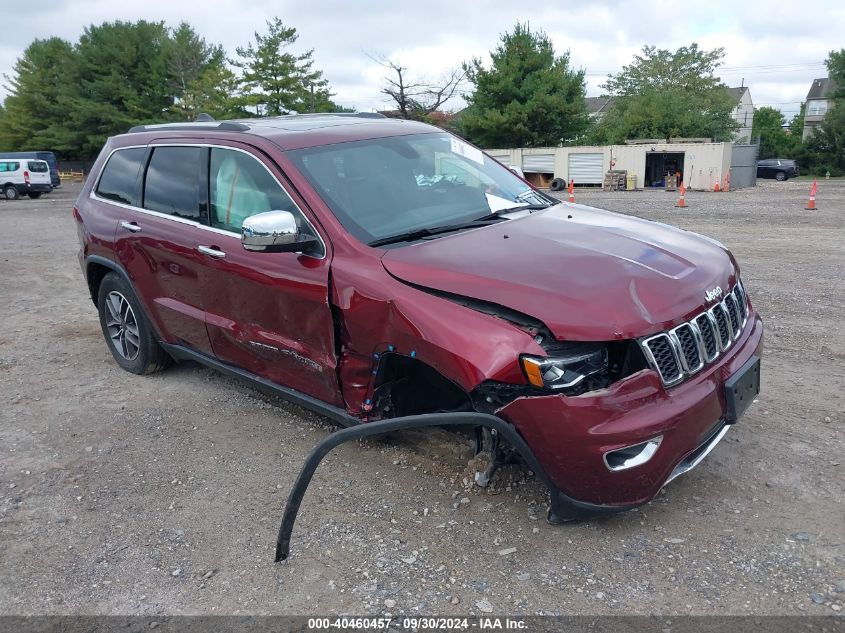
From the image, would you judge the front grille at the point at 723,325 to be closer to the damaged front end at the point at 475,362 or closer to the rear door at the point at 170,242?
the damaged front end at the point at 475,362

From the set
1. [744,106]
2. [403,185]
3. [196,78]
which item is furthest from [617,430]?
[744,106]

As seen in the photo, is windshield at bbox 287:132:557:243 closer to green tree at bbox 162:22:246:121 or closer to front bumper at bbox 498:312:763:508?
front bumper at bbox 498:312:763:508

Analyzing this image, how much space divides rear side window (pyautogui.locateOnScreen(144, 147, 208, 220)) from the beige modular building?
89.8ft

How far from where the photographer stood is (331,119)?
15.2ft

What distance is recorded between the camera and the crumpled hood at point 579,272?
2.72m

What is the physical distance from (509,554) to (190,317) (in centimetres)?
A: 257

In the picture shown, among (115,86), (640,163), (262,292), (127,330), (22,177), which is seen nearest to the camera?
(262,292)

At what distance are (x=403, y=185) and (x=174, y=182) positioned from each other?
1657 mm

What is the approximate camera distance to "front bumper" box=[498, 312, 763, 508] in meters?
2.66

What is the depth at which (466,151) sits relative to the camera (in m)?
4.46

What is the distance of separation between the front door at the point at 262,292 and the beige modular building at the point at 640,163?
28.0 metres

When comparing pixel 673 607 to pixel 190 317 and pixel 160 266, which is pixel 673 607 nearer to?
pixel 190 317

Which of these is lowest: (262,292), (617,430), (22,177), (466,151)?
(617,430)

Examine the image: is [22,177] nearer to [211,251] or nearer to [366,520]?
[211,251]
